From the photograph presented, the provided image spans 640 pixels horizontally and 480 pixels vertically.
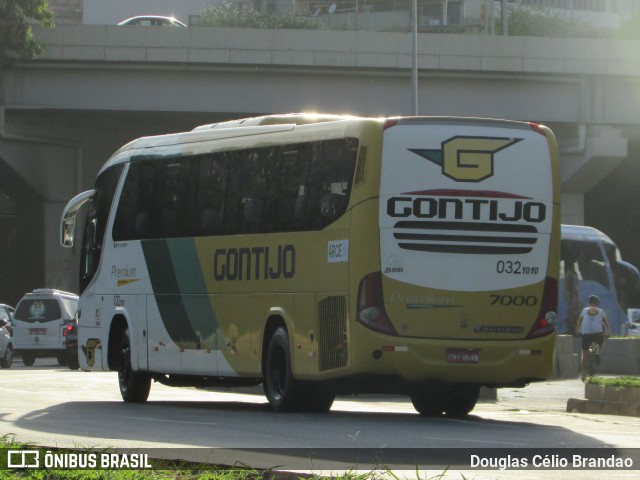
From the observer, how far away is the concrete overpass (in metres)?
49.2

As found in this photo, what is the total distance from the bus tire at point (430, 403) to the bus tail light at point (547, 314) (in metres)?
2.00

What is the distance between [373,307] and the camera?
15906 mm

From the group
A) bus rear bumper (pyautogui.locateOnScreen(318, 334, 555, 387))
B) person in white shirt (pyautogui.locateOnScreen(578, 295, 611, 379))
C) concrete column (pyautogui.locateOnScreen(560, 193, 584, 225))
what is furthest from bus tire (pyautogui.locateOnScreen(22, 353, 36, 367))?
bus rear bumper (pyautogui.locateOnScreen(318, 334, 555, 387))

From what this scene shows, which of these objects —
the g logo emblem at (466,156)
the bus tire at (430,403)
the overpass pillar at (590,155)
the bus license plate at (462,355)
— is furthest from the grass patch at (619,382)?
the overpass pillar at (590,155)

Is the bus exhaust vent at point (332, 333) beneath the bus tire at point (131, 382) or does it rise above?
above

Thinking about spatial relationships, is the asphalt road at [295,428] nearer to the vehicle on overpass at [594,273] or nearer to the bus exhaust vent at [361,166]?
the bus exhaust vent at [361,166]

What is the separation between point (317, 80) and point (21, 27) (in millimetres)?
9782

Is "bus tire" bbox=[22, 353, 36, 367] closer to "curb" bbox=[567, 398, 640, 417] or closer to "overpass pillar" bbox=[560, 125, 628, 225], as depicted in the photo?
"overpass pillar" bbox=[560, 125, 628, 225]

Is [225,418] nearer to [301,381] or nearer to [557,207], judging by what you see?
[301,381]

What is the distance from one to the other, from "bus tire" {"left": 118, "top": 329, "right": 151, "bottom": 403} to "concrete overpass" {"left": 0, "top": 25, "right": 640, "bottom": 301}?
1149 inches

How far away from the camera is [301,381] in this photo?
17.1 metres

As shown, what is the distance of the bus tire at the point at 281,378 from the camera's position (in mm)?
17078

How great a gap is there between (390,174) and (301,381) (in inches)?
105

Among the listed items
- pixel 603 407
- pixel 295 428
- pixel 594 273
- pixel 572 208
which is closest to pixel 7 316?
pixel 594 273
